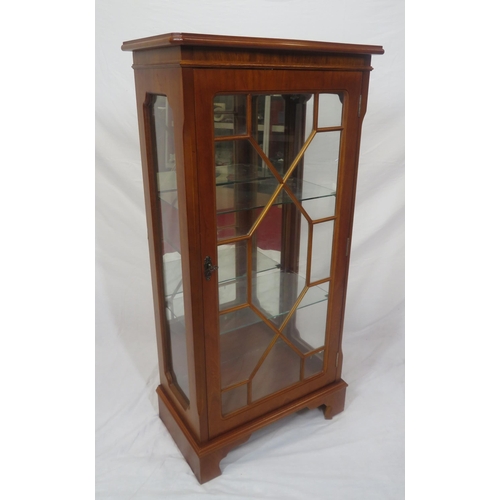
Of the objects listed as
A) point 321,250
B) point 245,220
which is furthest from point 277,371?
point 245,220

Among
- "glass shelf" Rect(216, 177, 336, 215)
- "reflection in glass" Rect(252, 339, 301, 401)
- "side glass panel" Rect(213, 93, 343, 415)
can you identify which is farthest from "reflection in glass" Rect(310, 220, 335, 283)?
"reflection in glass" Rect(252, 339, 301, 401)

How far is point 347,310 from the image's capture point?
2031mm

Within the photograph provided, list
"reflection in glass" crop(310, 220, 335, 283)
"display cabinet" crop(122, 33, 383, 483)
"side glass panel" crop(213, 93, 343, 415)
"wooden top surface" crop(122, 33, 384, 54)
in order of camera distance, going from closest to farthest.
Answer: "wooden top surface" crop(122, 33, 384, 54), "display cabinet" crop(122, 33, 383, 483), "side glass panel" crop(213, 93, 343, 415), "reflection in glass" crop(310, 220, 335, 283)

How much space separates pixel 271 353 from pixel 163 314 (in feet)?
1.14

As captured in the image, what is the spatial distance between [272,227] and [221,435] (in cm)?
62

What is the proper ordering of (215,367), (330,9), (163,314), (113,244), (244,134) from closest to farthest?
1. (244,134)
2. (215,367)
3. (163,314)
4. (330,9)
5. (113,244)

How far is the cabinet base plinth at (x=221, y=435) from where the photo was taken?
1.27 meters

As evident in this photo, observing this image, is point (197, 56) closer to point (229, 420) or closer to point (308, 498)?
point (229, 420)

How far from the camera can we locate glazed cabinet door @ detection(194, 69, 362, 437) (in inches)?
39.8

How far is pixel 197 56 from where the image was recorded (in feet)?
2.96

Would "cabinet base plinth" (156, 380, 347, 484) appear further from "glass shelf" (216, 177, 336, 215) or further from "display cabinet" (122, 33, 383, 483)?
"glass shelf" (216, 177, 336, 215)

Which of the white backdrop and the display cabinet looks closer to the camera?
the display cabinet

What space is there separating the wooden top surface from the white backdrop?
1.72ft

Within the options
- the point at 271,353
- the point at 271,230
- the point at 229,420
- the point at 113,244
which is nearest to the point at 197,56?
the point at 271,230
